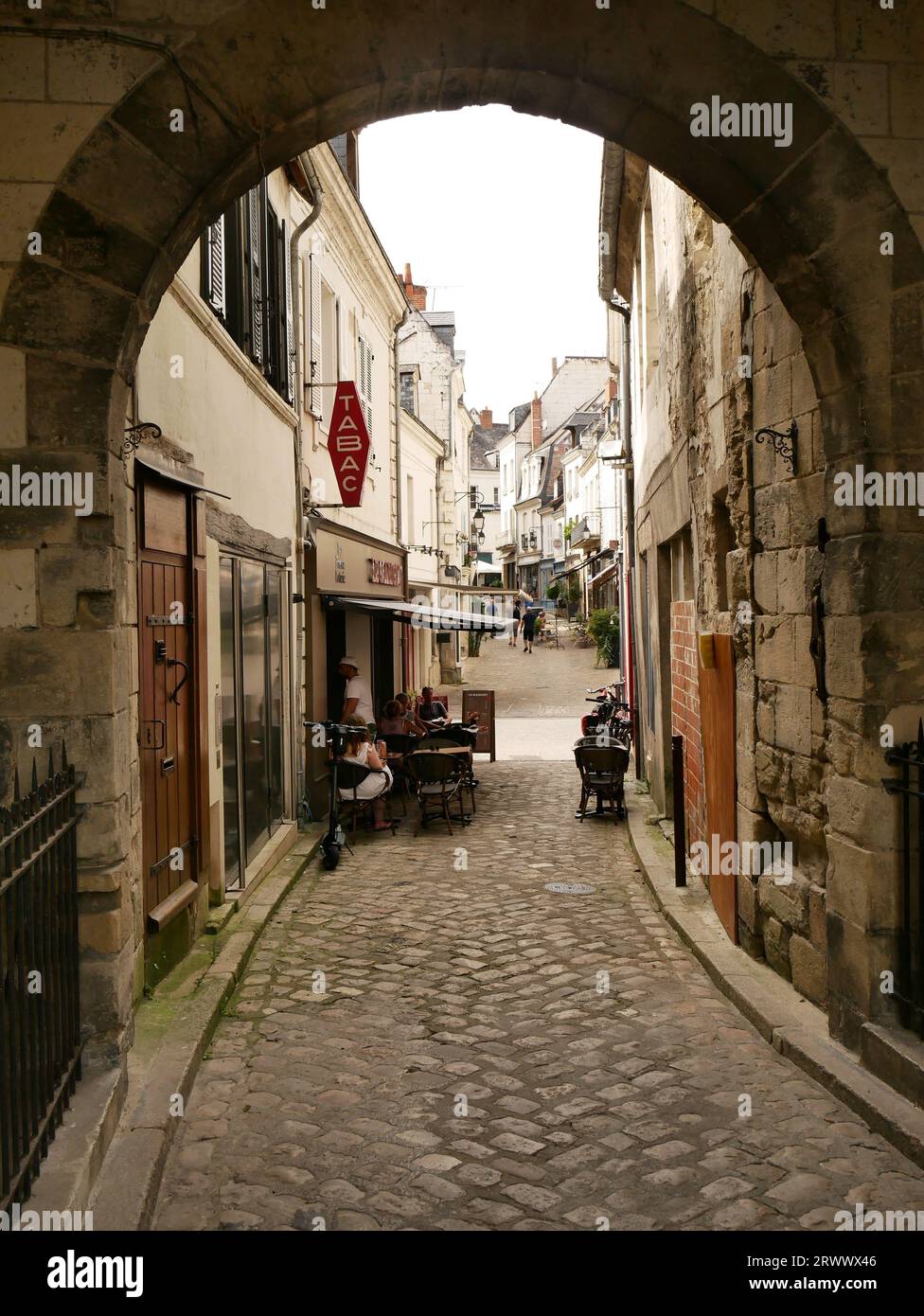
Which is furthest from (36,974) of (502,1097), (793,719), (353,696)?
(353,696)

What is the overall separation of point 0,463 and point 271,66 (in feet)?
6.44

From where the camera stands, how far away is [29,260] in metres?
4.36

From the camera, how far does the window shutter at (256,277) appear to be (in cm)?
916

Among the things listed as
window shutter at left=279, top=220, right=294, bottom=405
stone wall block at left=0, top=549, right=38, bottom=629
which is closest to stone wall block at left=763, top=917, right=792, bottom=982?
stone wall block at left=0, top=549, right=38, bottom=629

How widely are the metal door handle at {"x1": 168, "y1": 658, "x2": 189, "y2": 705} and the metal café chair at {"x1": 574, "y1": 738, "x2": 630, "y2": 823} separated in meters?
5.63

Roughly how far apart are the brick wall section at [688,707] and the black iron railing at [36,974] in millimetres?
5028

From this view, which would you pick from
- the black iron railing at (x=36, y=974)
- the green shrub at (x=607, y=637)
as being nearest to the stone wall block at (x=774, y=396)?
the black iron railing at (x=36, y=974)

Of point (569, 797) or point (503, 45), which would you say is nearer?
point (503, 45)

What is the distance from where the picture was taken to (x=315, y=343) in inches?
500

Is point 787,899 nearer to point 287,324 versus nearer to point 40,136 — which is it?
point 40,136

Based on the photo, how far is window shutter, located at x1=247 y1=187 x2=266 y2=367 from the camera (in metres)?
9.16

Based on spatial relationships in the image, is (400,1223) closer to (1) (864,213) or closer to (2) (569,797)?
(1) (864,213)

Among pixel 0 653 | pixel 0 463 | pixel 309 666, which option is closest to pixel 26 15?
pixel 0 463

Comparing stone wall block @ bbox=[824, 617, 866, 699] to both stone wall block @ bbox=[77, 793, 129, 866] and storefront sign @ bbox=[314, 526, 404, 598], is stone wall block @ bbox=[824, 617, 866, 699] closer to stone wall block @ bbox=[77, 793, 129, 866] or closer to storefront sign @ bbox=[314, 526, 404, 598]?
stone wall block @ bbox=[77, 793, 129, 866]
